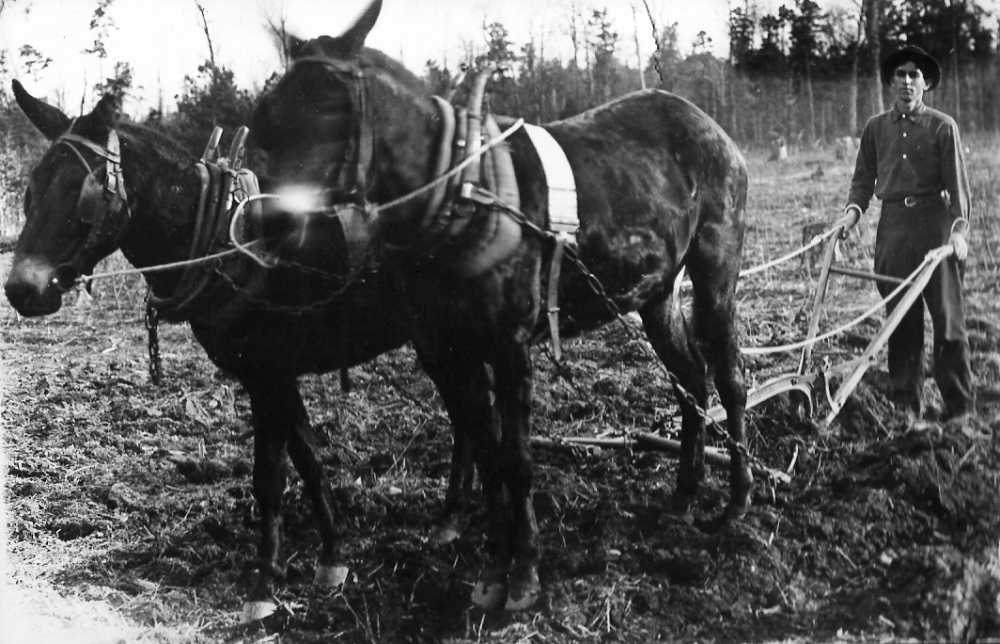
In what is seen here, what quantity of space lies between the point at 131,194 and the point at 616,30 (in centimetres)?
286

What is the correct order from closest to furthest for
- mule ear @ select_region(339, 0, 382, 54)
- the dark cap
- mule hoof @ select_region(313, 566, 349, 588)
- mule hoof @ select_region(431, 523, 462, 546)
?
mule ear @ select_region(339, 0, 382, 54)
mule hoof @ select_region(313, 566, 349, 588)
mule hoof @ select_region(431, 523, 462, 546)
the dark cap

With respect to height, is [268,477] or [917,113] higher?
[917,113]

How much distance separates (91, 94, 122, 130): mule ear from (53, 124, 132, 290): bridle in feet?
0.14

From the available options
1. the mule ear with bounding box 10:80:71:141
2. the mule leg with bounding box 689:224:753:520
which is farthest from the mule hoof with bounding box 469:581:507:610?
the mule ear with bounding box 10:80:71:141

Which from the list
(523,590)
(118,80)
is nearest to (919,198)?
(523,590)

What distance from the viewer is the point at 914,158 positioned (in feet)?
15.5

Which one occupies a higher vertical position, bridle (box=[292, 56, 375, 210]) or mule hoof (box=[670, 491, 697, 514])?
bridle (box=[292, 56, 375, 210])

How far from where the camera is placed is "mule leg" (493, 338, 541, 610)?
346 cm

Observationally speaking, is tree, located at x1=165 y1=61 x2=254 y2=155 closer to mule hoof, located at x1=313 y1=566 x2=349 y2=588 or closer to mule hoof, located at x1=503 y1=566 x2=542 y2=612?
mule hoof, located at x1=313 y1=566 x2=349 y2=588

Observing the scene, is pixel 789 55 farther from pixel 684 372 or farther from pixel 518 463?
pixel 518 463

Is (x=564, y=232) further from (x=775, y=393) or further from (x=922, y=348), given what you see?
(x=922, y=348)

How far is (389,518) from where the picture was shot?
14.6 ft

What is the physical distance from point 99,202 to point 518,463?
1.98m

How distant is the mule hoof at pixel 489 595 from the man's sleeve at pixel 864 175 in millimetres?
3079
